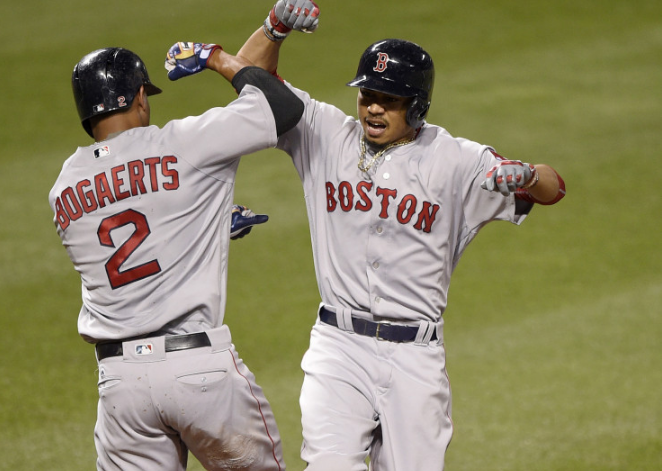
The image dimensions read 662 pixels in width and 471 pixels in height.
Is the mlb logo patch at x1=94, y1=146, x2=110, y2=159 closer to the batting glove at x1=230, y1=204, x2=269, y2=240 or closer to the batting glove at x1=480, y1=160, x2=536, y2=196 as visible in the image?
the batting glove at x1=230, y1=204, x2=269, y2=240

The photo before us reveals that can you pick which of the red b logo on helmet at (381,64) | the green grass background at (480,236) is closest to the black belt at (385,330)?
the red b logo on helmet at (381,64)

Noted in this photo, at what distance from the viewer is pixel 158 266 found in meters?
3.73

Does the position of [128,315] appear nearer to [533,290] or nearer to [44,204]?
[533,290]

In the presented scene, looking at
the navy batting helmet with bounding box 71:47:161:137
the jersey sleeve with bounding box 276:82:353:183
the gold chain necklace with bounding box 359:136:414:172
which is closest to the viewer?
the navy batting helmet with bounding box 71:47:161:137

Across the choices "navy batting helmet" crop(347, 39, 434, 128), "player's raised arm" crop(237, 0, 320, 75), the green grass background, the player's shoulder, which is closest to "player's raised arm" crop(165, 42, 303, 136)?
"player's raised arm" crop(237, 0, 320, 75)

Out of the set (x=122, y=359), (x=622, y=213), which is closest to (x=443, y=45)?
(x=622, y=213)

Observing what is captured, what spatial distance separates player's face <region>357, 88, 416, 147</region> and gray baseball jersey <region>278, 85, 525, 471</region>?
86mm

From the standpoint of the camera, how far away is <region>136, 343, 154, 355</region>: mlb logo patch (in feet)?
12.2

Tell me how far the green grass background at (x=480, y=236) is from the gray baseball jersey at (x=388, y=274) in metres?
1.90

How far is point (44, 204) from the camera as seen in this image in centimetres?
927

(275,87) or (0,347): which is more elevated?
(275,87)

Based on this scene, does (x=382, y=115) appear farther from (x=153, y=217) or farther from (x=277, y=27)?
(x=153, y=217)

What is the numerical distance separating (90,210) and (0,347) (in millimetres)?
3930

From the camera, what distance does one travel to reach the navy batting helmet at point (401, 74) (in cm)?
418
